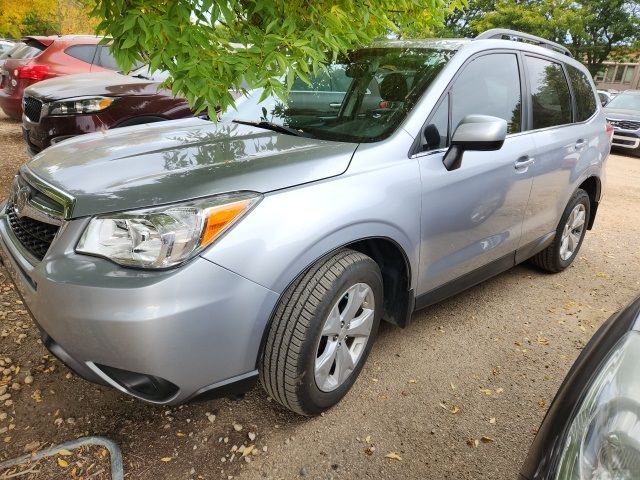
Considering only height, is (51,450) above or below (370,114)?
below

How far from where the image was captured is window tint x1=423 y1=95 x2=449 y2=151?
2443 mm

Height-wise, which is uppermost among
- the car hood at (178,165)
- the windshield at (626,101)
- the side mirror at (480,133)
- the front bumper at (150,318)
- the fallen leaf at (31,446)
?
the side mirror at (480,133)

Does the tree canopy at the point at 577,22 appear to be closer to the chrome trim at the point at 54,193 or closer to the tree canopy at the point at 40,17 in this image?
the tree canopy at the point at 40,17

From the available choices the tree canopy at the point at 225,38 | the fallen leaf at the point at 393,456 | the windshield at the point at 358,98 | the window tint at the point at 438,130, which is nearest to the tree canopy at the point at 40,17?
the windshield at the point at 358,98

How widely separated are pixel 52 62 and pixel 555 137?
7.38 meters

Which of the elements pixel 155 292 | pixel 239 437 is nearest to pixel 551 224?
pixel 239 437

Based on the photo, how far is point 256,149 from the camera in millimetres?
2242

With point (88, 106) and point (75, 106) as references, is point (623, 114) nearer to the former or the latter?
point (88, 106)

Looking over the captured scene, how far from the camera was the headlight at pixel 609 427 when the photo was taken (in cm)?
107

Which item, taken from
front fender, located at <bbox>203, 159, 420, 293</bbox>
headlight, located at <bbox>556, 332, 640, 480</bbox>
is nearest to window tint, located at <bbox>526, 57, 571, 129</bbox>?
front fender, located at <bbox>203, 159, 420, 293</bbox>

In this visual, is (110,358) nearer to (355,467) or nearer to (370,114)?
(355,467)

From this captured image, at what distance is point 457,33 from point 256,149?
2935cm

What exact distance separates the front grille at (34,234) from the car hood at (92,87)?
3018mm

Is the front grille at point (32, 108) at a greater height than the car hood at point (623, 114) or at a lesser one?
greater
